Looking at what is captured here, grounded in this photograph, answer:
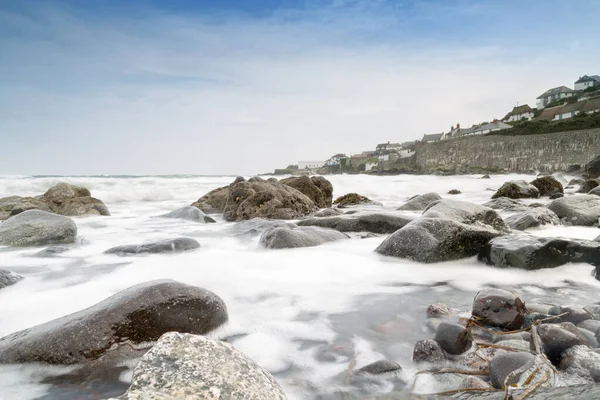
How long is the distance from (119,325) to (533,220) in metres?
5.69

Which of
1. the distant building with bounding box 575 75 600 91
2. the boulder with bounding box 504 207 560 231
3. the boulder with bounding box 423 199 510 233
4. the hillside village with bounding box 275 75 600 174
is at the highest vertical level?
the distant building with bounding box 575 75 600 91

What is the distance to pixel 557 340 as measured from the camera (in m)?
1.83

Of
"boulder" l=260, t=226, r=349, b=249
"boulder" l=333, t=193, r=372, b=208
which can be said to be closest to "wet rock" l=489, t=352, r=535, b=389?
"boulder" l=260, t=226, r=349, b=249

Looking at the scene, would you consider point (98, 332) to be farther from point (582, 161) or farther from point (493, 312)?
point (582, 161)

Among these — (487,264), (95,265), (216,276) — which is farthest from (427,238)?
(95,265)

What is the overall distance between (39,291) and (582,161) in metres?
45.8

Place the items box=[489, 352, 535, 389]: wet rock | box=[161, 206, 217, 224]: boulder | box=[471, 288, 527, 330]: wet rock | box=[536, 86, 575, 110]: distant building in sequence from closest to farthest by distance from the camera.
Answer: box=[489, 352, 535, 389]: wet rock < box=[471, 288, 527, 330]: wet rock < box=[161, 206, 217, 224]: boulder < box=[536, 86, 575, 110]: distant building

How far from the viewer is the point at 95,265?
14.0 feet

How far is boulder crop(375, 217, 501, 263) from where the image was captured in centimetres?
391

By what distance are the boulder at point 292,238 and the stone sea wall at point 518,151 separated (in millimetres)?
41373

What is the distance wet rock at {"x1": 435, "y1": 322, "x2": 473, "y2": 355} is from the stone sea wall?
43.5 meters

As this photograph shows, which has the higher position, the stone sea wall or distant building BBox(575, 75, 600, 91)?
distant building BBox(575, 75, 600, 91)

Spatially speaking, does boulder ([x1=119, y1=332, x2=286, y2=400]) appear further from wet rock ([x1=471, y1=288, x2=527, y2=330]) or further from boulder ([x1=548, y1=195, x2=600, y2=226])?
boulder ([x1=548, y1=195, x2=600, y2=226])

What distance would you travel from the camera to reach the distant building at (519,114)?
7193 centimetres
